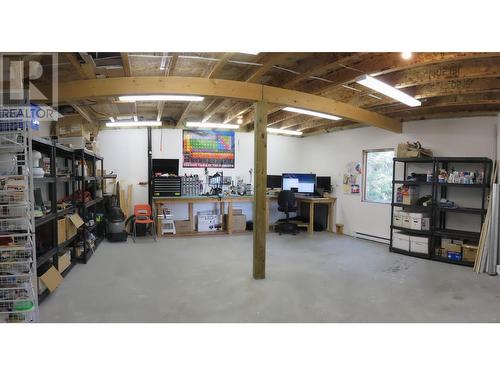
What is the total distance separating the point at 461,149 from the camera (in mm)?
5180

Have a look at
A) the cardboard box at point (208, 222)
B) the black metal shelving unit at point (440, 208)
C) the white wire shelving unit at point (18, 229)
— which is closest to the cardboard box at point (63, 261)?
the white wire shelving unit at point (18, 229)

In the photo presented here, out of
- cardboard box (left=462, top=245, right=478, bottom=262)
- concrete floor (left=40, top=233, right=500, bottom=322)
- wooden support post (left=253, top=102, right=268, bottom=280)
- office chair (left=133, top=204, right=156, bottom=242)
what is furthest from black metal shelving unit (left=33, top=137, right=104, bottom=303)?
cardboard box (left=462, top=245, right=478, bottom=262)

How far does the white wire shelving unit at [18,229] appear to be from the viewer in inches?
93.4

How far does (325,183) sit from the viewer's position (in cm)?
736

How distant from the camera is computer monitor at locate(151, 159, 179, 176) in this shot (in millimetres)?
6820

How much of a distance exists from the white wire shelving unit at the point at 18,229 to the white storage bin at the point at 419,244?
5.43 metres

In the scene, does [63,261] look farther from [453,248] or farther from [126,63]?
[453,248]

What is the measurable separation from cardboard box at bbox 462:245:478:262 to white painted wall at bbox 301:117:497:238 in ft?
1.95

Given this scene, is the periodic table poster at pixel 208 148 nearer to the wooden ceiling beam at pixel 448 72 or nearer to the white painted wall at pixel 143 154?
the white painted wall at pixel 143 154

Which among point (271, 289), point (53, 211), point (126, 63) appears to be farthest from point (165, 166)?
point (271, 289)

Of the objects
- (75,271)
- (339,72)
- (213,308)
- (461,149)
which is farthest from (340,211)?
(75,271)

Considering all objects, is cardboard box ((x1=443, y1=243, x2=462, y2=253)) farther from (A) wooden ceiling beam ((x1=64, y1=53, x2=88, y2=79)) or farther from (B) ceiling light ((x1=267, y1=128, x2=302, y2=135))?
(A) wooden ceiling beam ((x1=64, y1=53, x2=88, y2=79))
